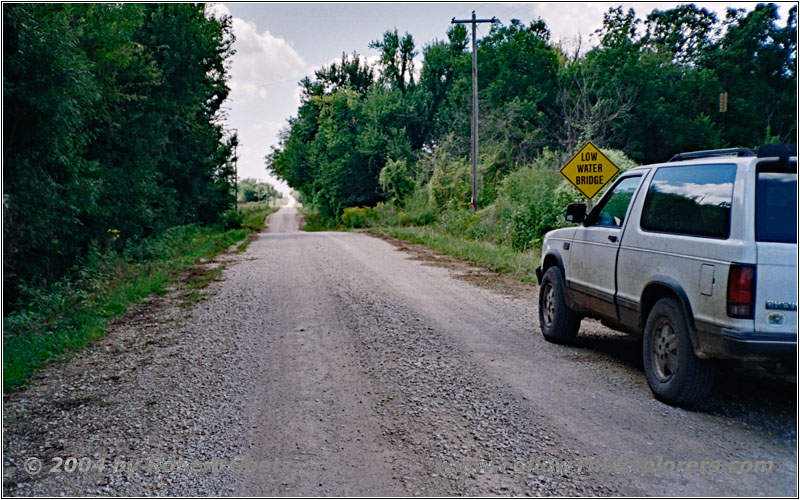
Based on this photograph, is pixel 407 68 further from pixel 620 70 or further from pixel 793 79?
pixel 793 79

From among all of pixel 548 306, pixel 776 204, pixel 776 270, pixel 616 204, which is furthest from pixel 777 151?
pixel 548 306

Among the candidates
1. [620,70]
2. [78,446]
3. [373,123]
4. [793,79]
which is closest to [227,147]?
[373,123]

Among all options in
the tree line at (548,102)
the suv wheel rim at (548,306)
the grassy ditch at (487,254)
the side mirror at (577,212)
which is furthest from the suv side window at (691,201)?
the tree line at (548,102)

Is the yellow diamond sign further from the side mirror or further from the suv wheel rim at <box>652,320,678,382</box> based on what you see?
the suv wheel rim at <box>652,320,678,382</box>

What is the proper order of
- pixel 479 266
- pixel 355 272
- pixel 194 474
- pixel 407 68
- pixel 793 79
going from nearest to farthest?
1. pixel 194 474
2. pixel 355 272
3. pixel 479 266
4. pixel 793 79
5. pixel 407 68

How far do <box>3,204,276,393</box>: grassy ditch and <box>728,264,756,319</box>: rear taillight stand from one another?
244 inches

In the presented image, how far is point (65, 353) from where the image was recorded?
7219 mm

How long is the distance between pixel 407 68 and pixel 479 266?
38.2 metres

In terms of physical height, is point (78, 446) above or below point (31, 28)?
below

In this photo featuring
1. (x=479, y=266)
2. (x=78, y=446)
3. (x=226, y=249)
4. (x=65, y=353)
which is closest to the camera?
(x=78, y=446)

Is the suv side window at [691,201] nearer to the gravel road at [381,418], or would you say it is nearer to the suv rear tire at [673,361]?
the suv rear tire at [673,361]

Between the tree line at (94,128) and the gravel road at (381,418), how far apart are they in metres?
3.74

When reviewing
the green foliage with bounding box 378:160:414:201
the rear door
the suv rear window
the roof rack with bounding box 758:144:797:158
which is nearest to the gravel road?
the rear door

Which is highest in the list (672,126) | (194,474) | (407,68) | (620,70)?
(407,68)
